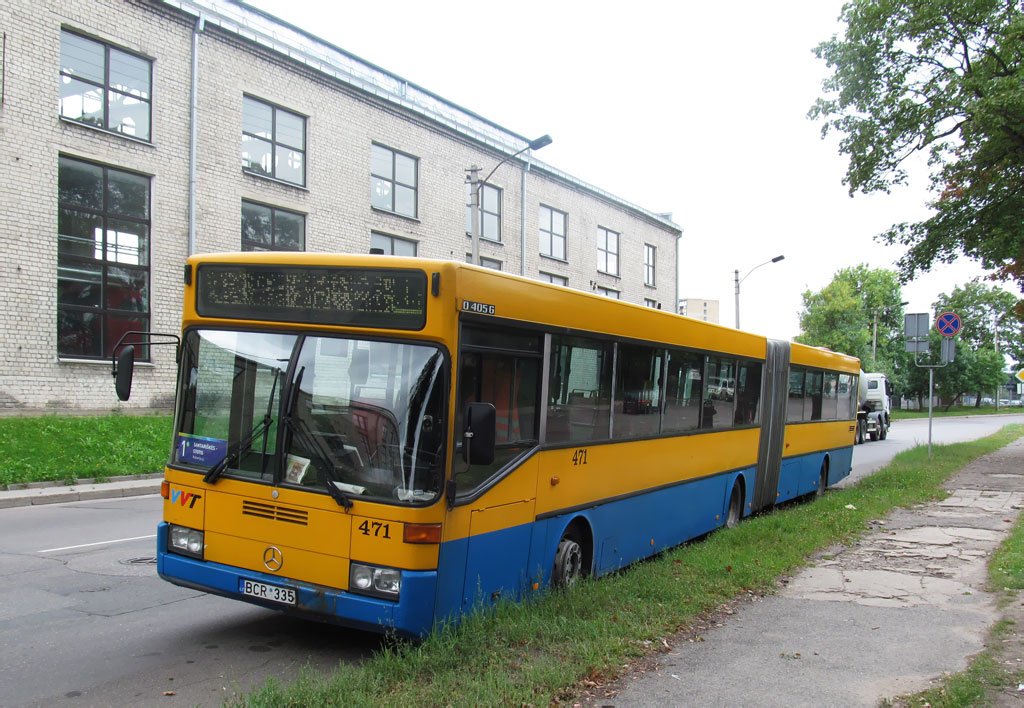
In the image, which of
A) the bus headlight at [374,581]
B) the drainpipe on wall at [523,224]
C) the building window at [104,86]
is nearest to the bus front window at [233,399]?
the bus headlight at [374,581]

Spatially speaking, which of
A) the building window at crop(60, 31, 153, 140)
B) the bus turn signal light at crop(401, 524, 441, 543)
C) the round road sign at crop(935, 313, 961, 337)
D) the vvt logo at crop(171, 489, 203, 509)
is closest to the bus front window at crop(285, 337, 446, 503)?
the bus turn signal light at crop(401, 524, 441, 543)

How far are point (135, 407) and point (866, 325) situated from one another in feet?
212

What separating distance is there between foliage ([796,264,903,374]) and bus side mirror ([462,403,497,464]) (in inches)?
2464

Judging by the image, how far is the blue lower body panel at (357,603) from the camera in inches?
189

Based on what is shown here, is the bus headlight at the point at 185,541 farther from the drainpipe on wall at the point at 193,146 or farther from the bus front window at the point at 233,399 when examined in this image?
the drainpipe on wall at the point at 193,146

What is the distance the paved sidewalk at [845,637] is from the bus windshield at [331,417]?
177 cm

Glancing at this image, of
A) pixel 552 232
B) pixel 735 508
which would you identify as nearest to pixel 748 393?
pixel 735 508

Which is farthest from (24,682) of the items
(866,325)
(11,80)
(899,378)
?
(899,378)

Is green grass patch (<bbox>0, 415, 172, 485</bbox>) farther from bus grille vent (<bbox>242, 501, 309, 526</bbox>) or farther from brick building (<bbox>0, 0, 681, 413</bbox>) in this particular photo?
bus grille vent (<bbox>242, 501, 309, 526</bbox>)

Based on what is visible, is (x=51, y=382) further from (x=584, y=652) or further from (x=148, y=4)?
(x=584, y=652)

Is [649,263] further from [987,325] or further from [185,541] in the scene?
[987,325]

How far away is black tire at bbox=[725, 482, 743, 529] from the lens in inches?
428

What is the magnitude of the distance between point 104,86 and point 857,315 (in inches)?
2414

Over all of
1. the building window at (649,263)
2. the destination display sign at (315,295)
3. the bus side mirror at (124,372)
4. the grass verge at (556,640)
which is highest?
the building window at (649,263)
